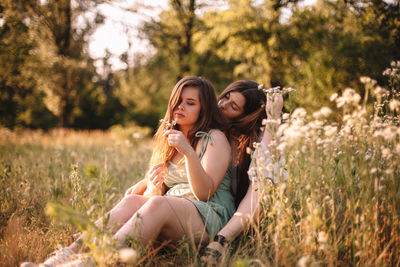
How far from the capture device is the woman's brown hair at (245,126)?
2768 mm

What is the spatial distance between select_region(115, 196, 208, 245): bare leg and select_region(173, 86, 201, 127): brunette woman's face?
0.74 metres

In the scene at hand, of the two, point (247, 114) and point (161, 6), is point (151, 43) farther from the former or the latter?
point (247, 114)

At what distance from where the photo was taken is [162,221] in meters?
1.94

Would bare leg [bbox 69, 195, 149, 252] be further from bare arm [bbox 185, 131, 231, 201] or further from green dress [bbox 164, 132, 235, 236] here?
bare arm [bbox 185, 131, 231, 201]

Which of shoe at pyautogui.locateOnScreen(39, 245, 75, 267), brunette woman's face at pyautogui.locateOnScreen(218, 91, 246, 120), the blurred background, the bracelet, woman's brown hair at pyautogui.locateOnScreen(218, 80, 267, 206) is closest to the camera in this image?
shoe at pyautogui.locateOnScreen(39, 245, 75, 267)

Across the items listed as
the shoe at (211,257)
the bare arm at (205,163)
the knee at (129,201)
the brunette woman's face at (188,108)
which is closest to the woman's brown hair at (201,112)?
the brunette woman's face at (188,108)

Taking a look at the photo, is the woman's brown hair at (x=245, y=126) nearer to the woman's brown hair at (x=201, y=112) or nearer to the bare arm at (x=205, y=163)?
the woman's brown hair at (x=201, y=112)

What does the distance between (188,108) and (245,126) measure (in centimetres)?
71

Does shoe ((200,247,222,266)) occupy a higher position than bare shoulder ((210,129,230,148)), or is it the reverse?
bare shoulder ((210,129,230,148))

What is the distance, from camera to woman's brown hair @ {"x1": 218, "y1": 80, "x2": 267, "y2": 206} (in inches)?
109

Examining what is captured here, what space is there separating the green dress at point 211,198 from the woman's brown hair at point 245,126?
17 cm

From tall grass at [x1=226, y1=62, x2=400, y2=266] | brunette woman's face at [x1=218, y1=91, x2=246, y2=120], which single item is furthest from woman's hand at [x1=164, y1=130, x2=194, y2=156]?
brunette woman's face at [x1=218, y1=91, x2=246, y2=120]

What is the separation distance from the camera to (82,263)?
5.33ft

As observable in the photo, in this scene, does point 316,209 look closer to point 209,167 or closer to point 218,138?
point 209,167
